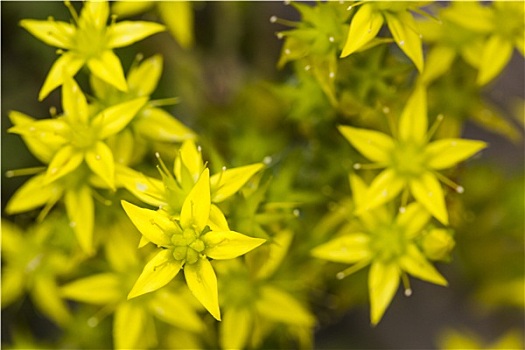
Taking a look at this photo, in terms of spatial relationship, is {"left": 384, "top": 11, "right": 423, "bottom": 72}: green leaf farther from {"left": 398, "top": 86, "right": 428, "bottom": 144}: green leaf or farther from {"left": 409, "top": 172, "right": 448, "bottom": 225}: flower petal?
{"left": 409, "top": 172, "right": 448, "bottom": 225}: flower petal

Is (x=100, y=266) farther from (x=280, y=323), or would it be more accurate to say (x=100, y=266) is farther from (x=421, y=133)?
(x=421, y=133)

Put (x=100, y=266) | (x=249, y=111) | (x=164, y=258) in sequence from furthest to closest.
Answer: (x=249, y=111) → (x=100, y=266) → (x=164, y=258)

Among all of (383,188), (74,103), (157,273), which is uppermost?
(74,103)

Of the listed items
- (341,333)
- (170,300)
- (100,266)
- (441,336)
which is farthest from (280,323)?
(441,336)

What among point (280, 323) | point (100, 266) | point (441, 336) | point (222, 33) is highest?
point (222, 33)

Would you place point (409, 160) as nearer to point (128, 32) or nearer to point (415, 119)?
point (415, 119)

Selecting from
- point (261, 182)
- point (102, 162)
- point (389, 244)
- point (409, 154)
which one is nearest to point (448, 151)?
point (409, 154)

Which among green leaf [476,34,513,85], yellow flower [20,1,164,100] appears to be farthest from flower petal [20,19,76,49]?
green leaf [476,34,513,85]
